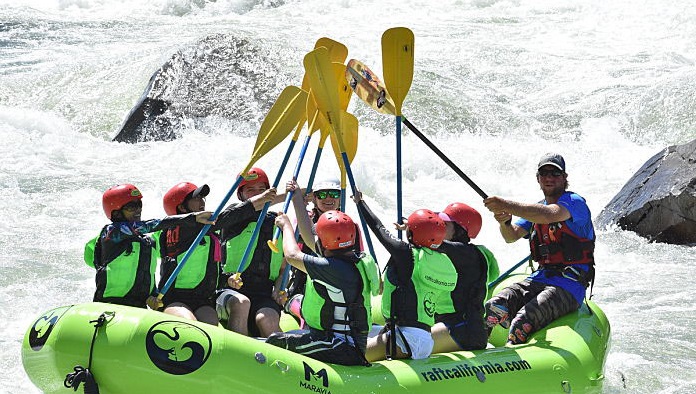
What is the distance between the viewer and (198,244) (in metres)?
5.03

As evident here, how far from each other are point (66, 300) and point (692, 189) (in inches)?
236

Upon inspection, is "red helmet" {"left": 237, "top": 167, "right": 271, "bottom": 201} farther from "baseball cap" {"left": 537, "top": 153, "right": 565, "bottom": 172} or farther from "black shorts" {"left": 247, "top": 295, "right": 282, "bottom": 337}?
"baseball cap" {"left": 537, "top": 153, "right": 565, "bottom": 172}

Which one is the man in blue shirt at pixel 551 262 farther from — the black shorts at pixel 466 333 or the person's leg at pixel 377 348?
the person's leg at pixel 377 348

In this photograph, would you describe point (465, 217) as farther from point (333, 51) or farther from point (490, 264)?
point (333, 51)

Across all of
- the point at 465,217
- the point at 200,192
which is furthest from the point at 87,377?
the point at 465,217

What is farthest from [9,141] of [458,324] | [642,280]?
[458,324]

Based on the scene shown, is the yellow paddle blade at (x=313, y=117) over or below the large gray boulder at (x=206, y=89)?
over

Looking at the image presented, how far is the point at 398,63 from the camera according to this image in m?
5.76

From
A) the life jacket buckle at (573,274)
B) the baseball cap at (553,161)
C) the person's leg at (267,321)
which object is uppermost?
the baseball cap at (553,161)

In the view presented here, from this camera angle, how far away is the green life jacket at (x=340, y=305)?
4293 mm

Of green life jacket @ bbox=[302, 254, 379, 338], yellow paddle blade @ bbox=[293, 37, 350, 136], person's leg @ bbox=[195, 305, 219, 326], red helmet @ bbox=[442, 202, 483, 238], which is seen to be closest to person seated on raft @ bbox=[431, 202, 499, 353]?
red helmet @ bbox=[442, 202, 483, 238]

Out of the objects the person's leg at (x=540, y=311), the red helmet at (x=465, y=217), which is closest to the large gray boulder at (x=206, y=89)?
the person's leg at (x=540, y=311)

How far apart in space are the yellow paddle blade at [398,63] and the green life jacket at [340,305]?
168 centimetres

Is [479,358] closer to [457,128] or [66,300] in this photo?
[66,300]
